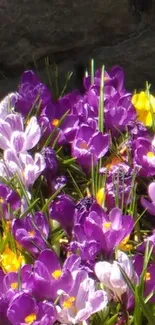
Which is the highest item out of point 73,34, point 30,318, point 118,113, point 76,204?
point 73,34

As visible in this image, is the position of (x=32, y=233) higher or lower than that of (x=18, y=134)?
lower

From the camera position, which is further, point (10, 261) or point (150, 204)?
point (150, 204)

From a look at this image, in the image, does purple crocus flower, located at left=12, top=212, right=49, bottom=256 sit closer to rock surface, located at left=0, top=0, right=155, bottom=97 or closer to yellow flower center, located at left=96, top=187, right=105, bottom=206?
yellow flower center, located at left=96, top=187, right=105, bottom=206

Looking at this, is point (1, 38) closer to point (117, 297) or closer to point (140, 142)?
point (140, 142)

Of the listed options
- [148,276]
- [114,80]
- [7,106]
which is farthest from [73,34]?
[148,276]

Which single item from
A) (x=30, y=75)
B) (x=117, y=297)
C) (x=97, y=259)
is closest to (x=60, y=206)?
(x=97, y=259)

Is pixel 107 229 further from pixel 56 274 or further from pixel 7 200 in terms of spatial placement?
pixel 7 200
